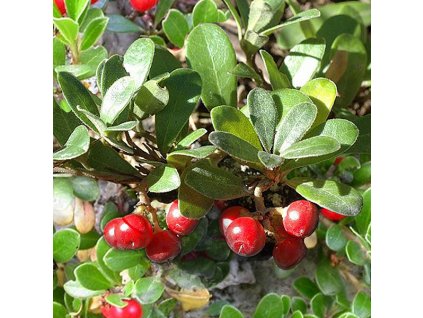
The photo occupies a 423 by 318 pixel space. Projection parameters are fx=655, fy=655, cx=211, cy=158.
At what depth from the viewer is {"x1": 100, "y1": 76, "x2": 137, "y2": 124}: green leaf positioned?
926 millimetres

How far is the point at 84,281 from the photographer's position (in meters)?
1.23

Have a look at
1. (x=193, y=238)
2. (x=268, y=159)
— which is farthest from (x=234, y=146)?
(x=193, y=238)

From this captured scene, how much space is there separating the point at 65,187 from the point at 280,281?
54 cm

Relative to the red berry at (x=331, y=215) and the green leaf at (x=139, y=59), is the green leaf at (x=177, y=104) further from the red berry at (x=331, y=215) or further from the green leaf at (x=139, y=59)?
the red berry at (x=331, y=215)

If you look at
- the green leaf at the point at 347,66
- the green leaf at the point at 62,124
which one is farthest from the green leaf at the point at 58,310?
the green leaf at the point at 347,66

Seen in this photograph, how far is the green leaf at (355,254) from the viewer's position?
1.29 metres

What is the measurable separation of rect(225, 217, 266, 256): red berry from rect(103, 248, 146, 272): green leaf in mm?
265

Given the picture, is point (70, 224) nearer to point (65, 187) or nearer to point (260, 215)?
point (65, 187)

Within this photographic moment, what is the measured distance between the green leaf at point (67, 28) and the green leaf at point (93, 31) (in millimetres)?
35

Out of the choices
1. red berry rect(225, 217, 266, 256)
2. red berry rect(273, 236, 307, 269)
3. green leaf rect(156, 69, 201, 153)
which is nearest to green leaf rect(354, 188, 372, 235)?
red berry rect(273, 236, 307, 269)

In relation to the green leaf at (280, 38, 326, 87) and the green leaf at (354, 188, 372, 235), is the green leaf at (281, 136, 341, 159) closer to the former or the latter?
the green leaf at (280, 38, 326, 87)

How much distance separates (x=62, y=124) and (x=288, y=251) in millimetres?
427

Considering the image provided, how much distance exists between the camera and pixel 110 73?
987 mm
